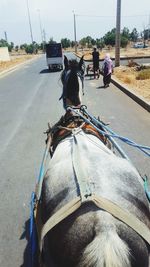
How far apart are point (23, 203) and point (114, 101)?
797 centimetres

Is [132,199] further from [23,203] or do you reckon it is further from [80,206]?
[23,203]

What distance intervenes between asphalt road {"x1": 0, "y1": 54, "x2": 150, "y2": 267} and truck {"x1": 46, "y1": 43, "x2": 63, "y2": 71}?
12.2 m

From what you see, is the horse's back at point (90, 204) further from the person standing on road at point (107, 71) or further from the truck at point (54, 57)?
the truck at point (54, 57)

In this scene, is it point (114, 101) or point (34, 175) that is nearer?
point (34, 175)

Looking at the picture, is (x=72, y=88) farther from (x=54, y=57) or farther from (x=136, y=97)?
(x=54, y=57)

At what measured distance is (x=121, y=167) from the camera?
95.0 inches

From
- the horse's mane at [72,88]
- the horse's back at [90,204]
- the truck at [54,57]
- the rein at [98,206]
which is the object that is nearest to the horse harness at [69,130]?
the horse's back at [90,204]

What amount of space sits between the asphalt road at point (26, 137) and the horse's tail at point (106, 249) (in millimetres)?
1932

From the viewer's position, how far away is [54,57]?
90.4 ft

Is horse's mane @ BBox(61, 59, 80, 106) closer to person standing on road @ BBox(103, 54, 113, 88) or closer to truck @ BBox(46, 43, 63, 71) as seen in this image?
person standing on road @ BBox(103, 54, 113, 88)

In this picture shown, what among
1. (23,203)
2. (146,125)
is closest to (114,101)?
(146,125)

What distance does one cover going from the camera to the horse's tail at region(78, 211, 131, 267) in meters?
1.67

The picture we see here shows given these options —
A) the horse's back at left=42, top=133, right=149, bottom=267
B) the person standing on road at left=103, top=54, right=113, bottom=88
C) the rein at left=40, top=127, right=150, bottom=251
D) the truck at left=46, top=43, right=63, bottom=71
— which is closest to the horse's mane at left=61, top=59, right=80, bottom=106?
the horse's back at left=42, top=133, right=149, bottom=267

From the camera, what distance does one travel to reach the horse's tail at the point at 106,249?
1.67 metres
